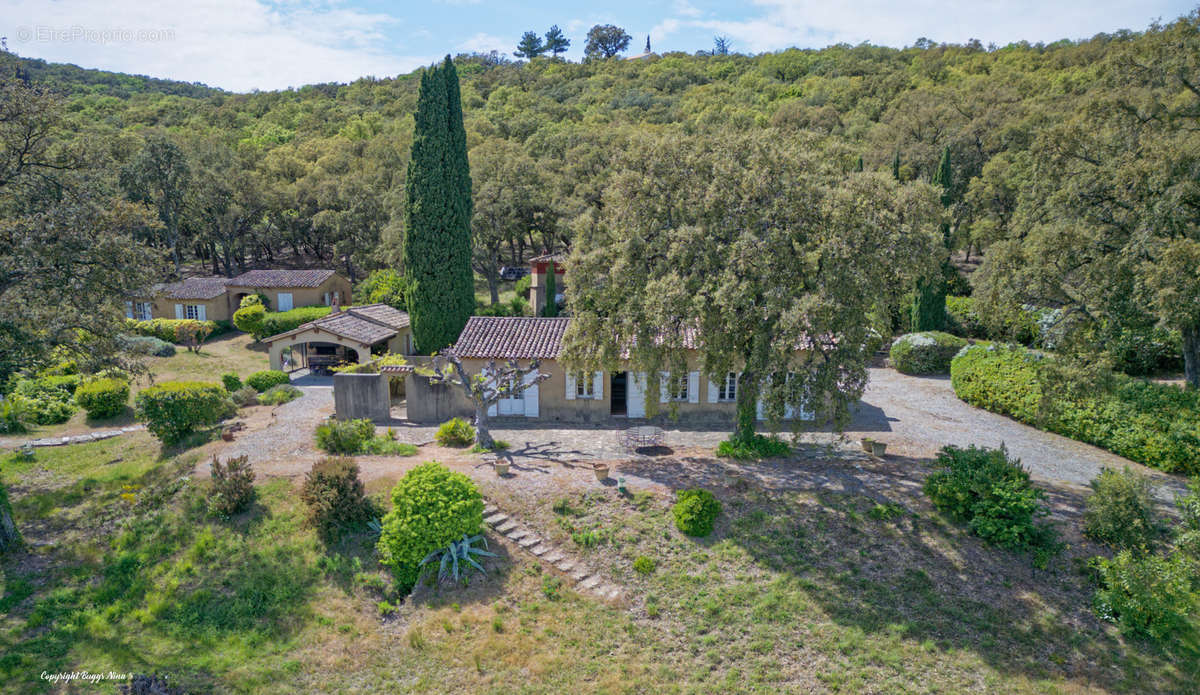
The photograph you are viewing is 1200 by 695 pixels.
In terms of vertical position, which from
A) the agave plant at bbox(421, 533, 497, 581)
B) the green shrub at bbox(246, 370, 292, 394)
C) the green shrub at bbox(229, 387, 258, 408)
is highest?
the green shrub at bbox(246, 370, 292, 394)

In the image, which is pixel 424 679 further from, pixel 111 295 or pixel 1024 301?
pixel 1024 301

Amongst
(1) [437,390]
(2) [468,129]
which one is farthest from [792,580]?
(2) [468,129]

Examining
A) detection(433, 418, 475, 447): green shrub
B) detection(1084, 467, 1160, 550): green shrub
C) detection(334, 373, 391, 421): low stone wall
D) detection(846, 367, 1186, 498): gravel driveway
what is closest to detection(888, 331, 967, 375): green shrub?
detection(846, 367, 1186, 498): gravel driveway

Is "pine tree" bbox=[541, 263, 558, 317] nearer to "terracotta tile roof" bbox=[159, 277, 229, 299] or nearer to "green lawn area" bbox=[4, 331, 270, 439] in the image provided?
"green lawn area" bbox=[4, 331, 270, 439]

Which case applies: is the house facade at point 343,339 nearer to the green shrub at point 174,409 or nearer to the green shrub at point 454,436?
the green shrub at point 174,409

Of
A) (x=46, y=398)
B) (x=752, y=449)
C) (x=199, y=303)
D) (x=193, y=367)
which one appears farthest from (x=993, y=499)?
(x=199, y=303)

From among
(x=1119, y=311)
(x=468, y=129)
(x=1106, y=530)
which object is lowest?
(x=1106, y=530)
